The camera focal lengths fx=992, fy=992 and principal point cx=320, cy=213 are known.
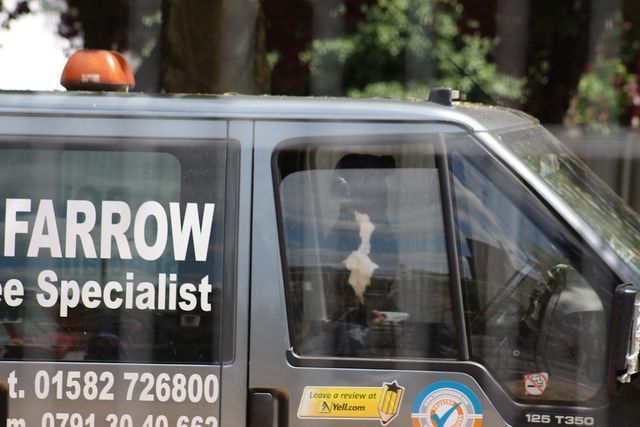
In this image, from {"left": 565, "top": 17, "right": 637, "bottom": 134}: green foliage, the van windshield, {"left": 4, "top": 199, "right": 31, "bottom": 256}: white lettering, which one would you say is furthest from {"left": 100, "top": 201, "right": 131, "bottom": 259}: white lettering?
{"left": 565, "top": 17, "right": 637, "bottom": 134}: green foliage

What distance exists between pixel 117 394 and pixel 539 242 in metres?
1.24

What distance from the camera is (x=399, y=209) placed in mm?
2809

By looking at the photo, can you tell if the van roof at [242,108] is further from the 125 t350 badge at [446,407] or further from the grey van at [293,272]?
the 125 t350 badge at [446,407]

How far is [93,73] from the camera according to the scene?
10.9ft

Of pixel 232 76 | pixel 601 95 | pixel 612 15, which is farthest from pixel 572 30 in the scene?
pixel 601 95

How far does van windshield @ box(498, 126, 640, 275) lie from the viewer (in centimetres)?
281

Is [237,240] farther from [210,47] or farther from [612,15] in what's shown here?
[612,15]

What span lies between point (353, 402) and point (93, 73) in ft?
4.74

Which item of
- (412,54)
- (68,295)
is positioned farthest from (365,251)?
(412,54)

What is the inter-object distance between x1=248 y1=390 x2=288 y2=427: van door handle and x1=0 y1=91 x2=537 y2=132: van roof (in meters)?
0.78

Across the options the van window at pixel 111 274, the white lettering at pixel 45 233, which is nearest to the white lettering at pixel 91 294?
the van window at pixel 111 274

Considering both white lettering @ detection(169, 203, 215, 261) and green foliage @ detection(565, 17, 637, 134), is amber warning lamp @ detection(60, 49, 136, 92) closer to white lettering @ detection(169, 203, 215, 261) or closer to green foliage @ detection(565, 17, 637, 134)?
white lettering @ detection(169, 203, 215, 261)

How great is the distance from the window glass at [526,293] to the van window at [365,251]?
8cm

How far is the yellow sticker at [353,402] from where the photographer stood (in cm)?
271
